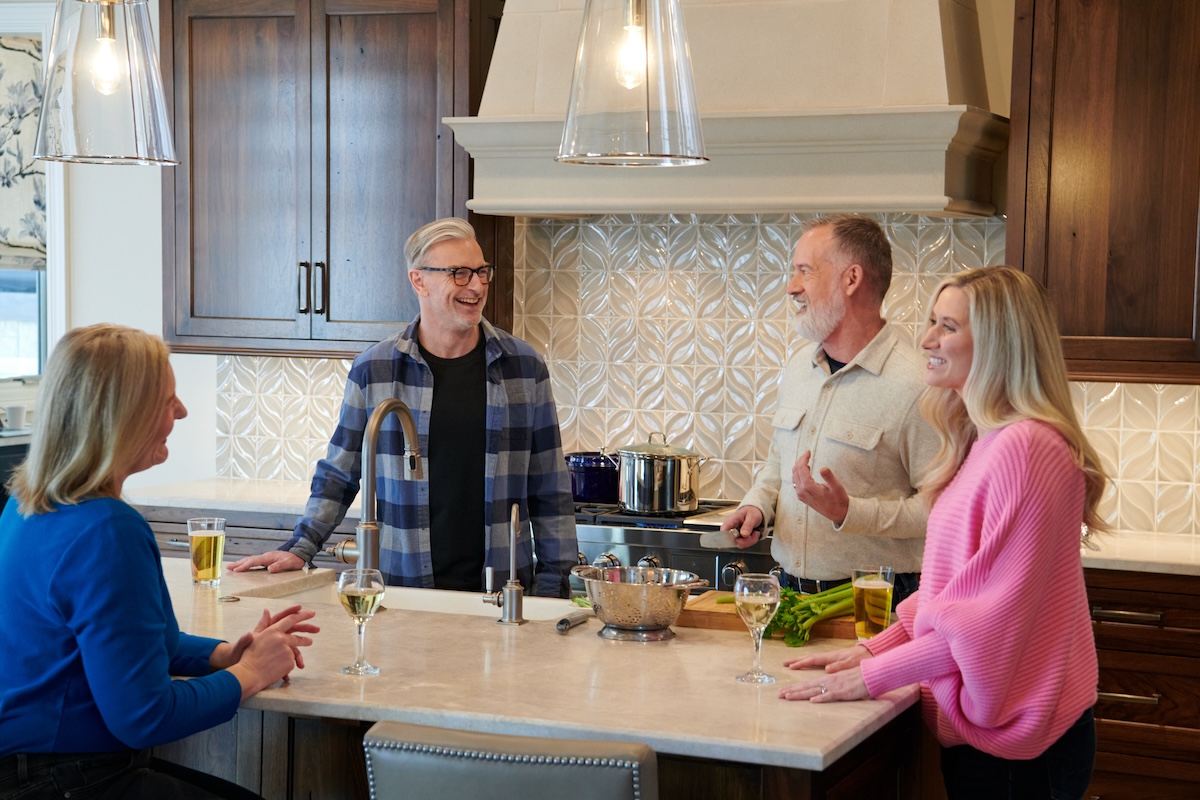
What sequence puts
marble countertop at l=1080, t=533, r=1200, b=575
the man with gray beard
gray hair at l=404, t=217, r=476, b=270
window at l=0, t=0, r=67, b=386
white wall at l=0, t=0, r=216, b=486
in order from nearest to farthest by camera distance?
1. the man with gray beard
2. gray hair at l=404, t=217, r=476, b=270
3. marble countertop at l=1080, t=533, r=1200, b=575
4. white wall at l=0, t=0, r=216, b=486
5. window at l=0, t=0, r=67, b=386

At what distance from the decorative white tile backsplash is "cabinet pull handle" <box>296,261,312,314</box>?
1.43ft

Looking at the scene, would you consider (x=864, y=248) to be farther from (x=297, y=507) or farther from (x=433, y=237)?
(x=297, y=507)

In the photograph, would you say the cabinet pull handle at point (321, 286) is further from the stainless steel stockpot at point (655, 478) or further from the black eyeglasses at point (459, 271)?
the black eyeglasses at point (459, 271)

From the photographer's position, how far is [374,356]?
3316mm

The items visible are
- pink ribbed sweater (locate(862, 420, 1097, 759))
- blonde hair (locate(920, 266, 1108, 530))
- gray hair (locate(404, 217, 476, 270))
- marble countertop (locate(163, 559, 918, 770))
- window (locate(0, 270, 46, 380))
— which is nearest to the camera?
marble countertop (locate(163, 559, 918, 770))

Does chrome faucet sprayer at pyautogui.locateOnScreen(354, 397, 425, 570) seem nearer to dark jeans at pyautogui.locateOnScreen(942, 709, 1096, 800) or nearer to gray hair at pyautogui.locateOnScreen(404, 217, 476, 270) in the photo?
gray hair at pyautogui.locateOnScreen(404, 217, 476, 270)

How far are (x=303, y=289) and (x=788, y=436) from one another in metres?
2.07

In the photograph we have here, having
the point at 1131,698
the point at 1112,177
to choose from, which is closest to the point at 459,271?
Result: the point at 1112,177

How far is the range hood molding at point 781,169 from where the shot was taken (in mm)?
3932

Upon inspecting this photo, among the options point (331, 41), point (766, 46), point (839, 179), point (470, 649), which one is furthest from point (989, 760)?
point (331, 41)

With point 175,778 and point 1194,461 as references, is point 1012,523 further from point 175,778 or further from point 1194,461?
point 1194,461

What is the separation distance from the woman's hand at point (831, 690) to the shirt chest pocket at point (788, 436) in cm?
127

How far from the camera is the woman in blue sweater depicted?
1839mm

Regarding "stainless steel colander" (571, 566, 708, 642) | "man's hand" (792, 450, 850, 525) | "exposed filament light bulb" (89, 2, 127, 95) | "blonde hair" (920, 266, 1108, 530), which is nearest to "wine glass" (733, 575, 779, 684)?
"stainless steel colander" (571, 566, 708, 642)
